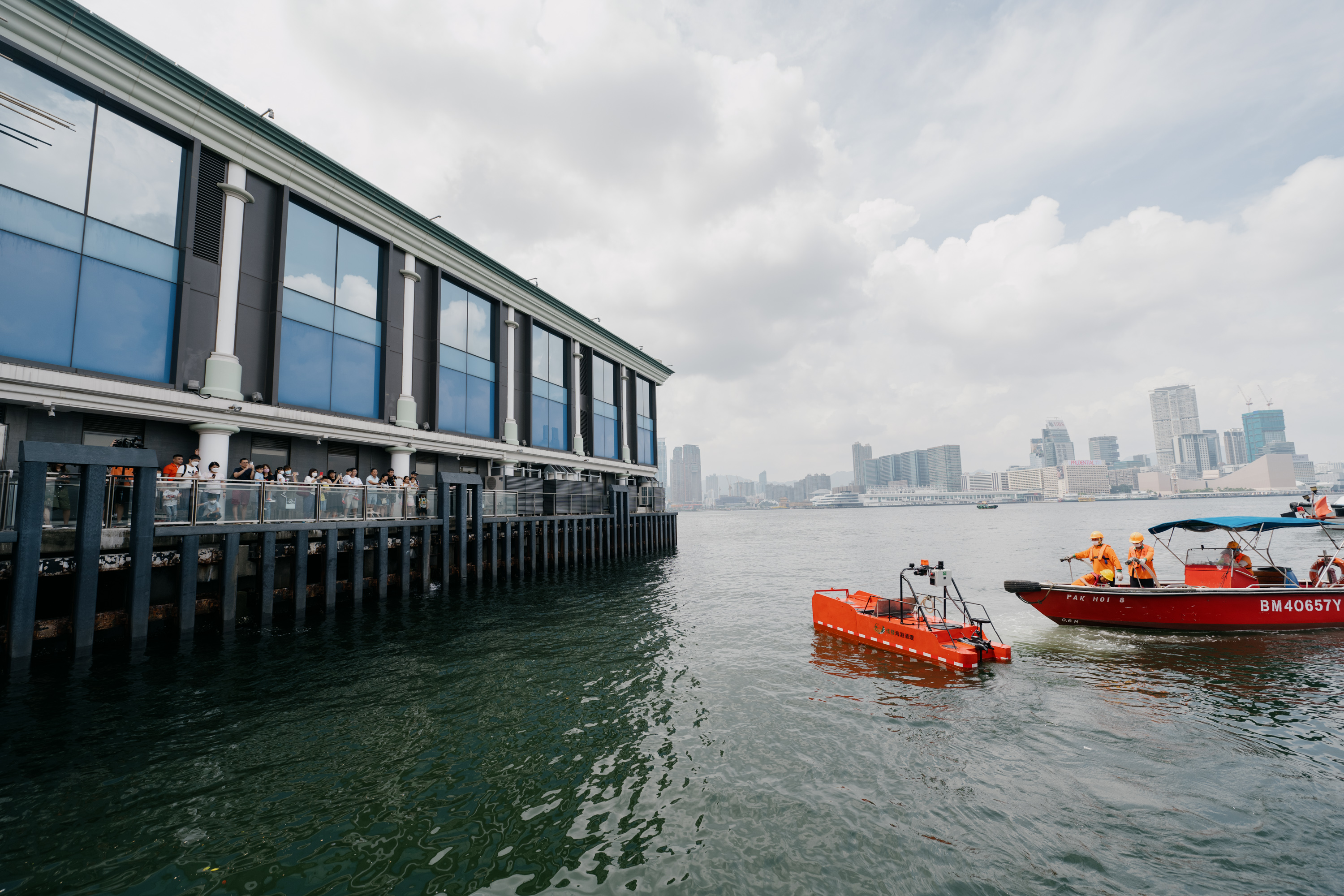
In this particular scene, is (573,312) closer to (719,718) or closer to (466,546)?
(466,546)

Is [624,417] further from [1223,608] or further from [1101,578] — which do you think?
[1223,608]

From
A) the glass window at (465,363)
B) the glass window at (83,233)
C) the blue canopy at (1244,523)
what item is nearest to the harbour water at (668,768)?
the blue canopy at (1244,523)

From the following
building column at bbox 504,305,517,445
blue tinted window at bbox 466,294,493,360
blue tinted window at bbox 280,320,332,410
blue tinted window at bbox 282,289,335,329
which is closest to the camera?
blue tinted window at bbox 280,320,332,410

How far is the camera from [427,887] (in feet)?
17.2

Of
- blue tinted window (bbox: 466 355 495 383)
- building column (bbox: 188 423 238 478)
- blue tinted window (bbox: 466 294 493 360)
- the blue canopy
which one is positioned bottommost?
the blue canopy

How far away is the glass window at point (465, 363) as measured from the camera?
28453mm

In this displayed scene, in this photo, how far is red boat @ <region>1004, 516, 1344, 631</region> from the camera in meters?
15.1

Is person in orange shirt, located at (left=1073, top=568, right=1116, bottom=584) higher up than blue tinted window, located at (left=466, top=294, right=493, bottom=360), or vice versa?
blue tinted window, located at (left=466, top=294, right=493, bottom=360)

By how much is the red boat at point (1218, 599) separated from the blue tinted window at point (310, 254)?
90.0 ft

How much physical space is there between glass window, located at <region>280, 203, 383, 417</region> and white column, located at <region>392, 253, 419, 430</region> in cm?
110

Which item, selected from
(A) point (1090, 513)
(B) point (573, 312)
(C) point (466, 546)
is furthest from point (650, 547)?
(A) point (1090, 513)

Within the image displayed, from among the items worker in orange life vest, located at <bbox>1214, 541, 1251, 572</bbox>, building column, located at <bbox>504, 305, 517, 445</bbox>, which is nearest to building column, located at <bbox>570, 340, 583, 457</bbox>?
building column, located at <bbox>504, 305, 517, 445</bbox>

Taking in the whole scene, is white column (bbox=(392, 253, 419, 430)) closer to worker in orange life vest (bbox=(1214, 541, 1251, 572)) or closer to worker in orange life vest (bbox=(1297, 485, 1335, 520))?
worker in orange life vest (bbox=(1214, 541, 1251, 572))

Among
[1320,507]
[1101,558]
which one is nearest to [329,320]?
[1101,558]
